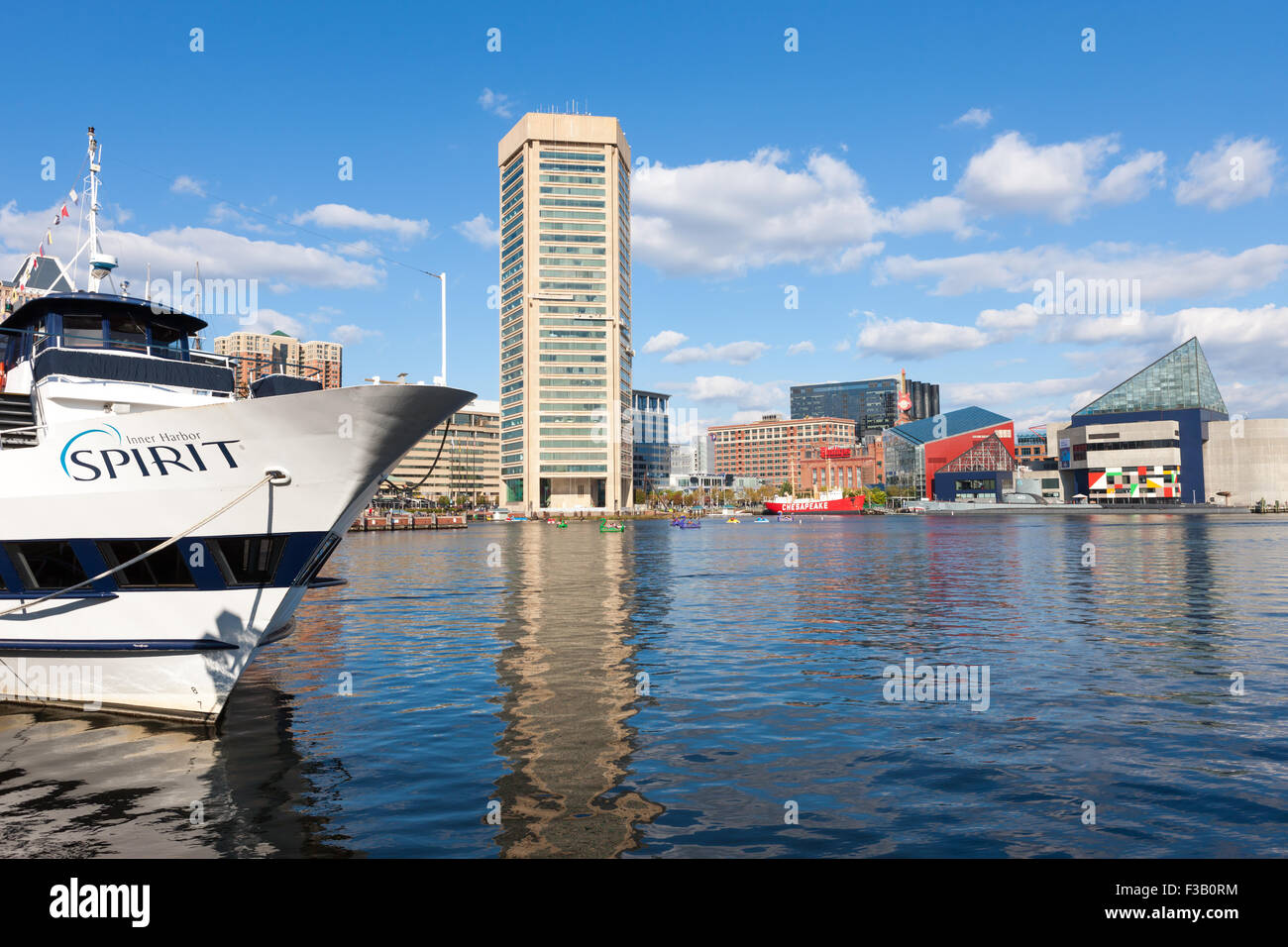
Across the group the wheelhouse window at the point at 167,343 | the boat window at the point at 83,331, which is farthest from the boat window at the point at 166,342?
the boat window at the point at 83,331

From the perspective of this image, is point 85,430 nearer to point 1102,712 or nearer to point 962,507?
point 1102,712

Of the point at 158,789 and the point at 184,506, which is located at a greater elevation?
the point at 184,506

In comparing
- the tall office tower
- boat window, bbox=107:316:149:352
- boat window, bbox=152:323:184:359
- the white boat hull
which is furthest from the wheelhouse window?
Answer: the tall office tower

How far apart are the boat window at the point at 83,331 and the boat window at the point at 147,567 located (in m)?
5.62

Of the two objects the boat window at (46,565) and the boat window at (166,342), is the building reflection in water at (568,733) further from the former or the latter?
the boat window at (166,342)

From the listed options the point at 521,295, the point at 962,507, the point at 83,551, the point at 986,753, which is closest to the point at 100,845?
the point at 83,551

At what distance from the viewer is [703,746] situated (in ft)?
43.2

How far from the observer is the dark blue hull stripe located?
45.6 feet

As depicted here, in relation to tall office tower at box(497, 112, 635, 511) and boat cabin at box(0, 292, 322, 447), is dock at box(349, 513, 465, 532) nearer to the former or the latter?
tall office tower at box(497, 112, 635, 511)

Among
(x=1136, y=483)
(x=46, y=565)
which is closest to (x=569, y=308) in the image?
(x=1136, y=483)

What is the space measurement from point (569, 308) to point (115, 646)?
177639mm

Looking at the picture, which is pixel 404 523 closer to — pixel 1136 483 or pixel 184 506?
pixel 184 506

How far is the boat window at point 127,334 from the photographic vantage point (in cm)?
1738

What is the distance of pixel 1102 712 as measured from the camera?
14.9 metres
